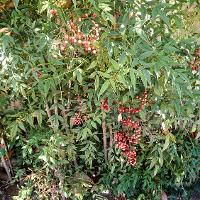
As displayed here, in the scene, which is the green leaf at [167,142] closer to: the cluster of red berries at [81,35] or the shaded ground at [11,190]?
the shaded ground at [11,190]

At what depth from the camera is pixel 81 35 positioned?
151 cm

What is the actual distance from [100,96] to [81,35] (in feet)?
1.32

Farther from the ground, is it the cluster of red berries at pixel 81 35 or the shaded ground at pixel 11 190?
the cluster of red berries at pixel 81 35

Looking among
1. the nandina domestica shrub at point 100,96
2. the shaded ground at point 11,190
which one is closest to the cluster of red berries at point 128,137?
the nandina domestica shrub at point 100,96

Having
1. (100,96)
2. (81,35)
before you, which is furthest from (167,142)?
(81,35)

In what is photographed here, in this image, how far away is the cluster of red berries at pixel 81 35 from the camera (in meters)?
1.51

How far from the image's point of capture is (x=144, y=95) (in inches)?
72.8

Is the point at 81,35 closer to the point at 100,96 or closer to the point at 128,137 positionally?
the point at 100,96

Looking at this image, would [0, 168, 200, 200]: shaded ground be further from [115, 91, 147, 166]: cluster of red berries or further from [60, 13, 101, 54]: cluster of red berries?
[60, 13, 101, 54]: cluster of red berries

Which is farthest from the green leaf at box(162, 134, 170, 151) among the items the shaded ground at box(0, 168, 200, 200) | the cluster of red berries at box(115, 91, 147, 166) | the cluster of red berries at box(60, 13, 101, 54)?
the cluster of red berries at box(60, 13, 101, 54)

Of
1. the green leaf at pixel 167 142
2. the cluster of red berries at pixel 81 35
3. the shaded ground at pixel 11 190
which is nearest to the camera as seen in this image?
the cluster of red berries at pixel 81 35

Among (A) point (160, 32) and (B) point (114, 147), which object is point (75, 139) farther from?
(A) point (160, 32)

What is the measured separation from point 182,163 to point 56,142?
31.6 inches

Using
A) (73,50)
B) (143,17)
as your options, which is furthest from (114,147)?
(143,17)
